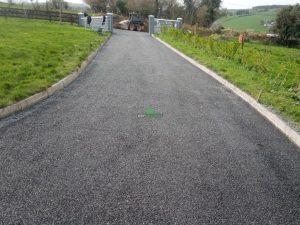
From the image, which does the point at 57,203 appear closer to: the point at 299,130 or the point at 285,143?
the point at 285,143

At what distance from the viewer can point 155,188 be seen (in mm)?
A: 3871

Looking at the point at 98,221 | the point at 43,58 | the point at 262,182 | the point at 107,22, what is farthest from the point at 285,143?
the point at 107,22

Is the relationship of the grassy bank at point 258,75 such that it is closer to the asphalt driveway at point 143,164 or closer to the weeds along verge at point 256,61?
the weeds along verge at point 256,61

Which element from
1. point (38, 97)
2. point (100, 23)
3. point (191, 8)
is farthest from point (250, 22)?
point (38, 97)

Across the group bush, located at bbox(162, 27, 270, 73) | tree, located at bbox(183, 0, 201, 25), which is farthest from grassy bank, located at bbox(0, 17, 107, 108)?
tree, located at bbox(183, 0, 201, 25)

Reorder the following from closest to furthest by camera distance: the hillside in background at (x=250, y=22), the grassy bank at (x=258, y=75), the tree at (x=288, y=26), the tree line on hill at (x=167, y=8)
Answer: the grassy bank at (x=258, y=75) < the tree at (x=288, y=26) < the tree line on hill at (x=167, y=8) < the hillside in background at (x=250, y=22)

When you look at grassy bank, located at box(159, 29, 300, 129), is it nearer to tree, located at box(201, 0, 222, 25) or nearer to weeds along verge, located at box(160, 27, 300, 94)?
weeds along verge, located at box(160, 27, 300, 94)

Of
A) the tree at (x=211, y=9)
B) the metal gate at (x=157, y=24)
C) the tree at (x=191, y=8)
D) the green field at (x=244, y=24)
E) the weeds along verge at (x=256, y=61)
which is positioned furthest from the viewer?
the green field at (x=244, y=24)

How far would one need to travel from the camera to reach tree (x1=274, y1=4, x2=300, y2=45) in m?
43.8

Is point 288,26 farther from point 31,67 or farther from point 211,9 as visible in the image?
point 31,67

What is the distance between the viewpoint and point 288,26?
144 feet

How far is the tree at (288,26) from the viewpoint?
144ft

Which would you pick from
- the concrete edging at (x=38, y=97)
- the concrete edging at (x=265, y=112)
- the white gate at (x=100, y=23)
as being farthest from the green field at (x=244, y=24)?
the concrete edging at (x=38, y=97)

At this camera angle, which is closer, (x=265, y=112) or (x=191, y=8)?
(x=265, y=112)
